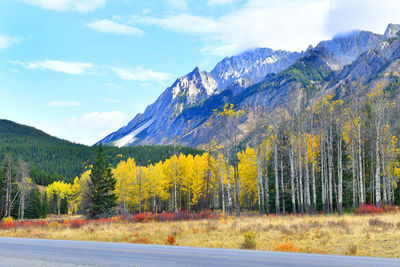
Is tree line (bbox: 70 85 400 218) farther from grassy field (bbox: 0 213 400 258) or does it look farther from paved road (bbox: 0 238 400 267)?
paved road (bbox: 0 238 400 267)

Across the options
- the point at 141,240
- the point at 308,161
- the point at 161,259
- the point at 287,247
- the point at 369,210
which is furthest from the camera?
the point at 308,161

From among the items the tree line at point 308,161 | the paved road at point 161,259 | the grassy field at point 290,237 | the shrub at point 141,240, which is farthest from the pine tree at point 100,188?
the paved road at point 161,259

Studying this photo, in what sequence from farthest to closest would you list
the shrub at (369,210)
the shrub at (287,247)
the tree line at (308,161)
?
the tree line at (308,161) < the shrub at (369,210) < the shrub at (287,247)

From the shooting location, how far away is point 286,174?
43500 mm

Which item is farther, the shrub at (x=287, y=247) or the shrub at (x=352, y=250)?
the shrub at (x=287, y=247)

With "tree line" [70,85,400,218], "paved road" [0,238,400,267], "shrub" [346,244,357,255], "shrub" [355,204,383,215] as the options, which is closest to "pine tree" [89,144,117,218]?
"tree line" [70,85,400,218]

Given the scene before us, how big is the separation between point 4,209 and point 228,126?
49312 mm

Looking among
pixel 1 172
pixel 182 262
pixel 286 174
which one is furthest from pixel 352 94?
pixel 1 172

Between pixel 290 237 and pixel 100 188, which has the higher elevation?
pixel 100 188

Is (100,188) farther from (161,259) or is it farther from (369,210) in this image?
(161,259)

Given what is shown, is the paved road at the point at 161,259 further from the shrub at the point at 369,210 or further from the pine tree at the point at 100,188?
the pine tree at the point at 100,188

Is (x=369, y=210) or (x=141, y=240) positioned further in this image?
(x=369, y=210)

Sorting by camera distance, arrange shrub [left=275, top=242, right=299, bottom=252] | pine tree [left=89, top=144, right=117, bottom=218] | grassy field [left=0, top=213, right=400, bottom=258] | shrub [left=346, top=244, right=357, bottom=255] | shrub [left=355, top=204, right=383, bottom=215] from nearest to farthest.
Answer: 1. shrub [left=346, top=244, right=357, bottom=255]
2. grassy field [left=0, top=213, right=400, bottom=258]
3. shrub [left=275, top=242, right=299, bottom=252]
4. shrub [left=355, top=204, right=383, bottom=215]
5. pine tree [left=89, top=144, right=117, bottom=218]

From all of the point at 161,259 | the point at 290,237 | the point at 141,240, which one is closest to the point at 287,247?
the point at 290,237
